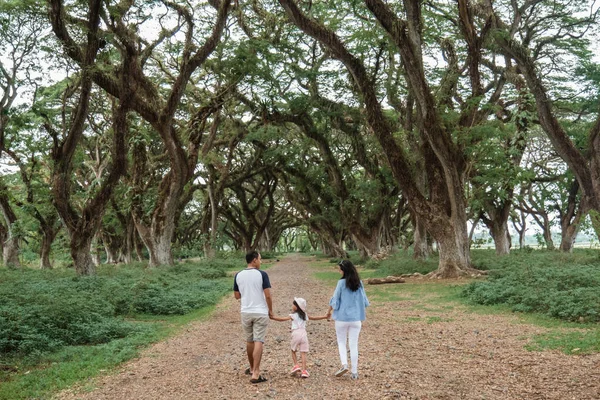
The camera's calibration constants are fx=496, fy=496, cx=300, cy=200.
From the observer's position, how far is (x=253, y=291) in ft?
20.2

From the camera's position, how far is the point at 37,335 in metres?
7.57

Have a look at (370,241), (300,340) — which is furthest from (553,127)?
(300,340)

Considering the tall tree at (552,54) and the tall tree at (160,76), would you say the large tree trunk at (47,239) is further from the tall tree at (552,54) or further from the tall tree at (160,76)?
the tall tree at (552,54)

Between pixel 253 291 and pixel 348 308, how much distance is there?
3.90 ft

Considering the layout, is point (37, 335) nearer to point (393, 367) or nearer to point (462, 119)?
point (393, 367)

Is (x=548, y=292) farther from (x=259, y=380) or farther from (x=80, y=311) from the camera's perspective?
(x=80, y=311)

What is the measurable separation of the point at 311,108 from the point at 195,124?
Result: 223 inches

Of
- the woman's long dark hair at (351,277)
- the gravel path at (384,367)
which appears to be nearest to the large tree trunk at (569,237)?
the gravel path at (384,367)

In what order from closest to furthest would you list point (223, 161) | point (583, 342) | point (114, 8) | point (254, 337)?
point (254, 337) < point (583, 342) < point (114, 8) < point (223, 161)

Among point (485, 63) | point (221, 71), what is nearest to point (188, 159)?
point (221, 71)

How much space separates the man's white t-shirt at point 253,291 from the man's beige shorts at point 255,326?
0.06 m

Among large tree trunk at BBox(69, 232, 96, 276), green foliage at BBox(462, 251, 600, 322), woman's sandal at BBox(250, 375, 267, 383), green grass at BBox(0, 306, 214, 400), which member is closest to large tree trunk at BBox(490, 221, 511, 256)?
green foliage at BBox(462, 251, 600, 322)

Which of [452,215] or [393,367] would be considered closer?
[393,367]

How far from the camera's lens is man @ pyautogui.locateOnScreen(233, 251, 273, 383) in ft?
19.9
